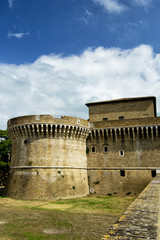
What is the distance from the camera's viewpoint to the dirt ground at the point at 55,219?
11.2 m

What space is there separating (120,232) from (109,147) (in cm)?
2114

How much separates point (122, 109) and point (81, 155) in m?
8.36

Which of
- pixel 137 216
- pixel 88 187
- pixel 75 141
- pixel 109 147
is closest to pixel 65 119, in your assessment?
pixel 75 141

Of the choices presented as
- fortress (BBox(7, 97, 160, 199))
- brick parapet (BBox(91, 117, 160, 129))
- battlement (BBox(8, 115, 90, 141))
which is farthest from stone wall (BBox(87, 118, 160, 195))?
battlement (BBox(8, 115, 90, 141))

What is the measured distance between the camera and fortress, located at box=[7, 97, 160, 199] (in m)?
22.0

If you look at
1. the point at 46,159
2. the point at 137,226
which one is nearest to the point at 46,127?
the point at 46,159

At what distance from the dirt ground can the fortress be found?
→ 251cm

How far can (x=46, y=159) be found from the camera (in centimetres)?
2225

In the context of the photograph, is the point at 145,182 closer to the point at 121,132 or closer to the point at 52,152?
the point at 121,132

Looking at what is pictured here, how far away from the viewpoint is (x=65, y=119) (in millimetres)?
23391

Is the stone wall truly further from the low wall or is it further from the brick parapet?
the low wall

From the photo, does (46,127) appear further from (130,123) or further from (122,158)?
(130,123)

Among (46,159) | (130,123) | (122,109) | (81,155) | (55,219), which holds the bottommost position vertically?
(55,219)

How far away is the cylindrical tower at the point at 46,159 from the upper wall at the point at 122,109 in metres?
4.81
